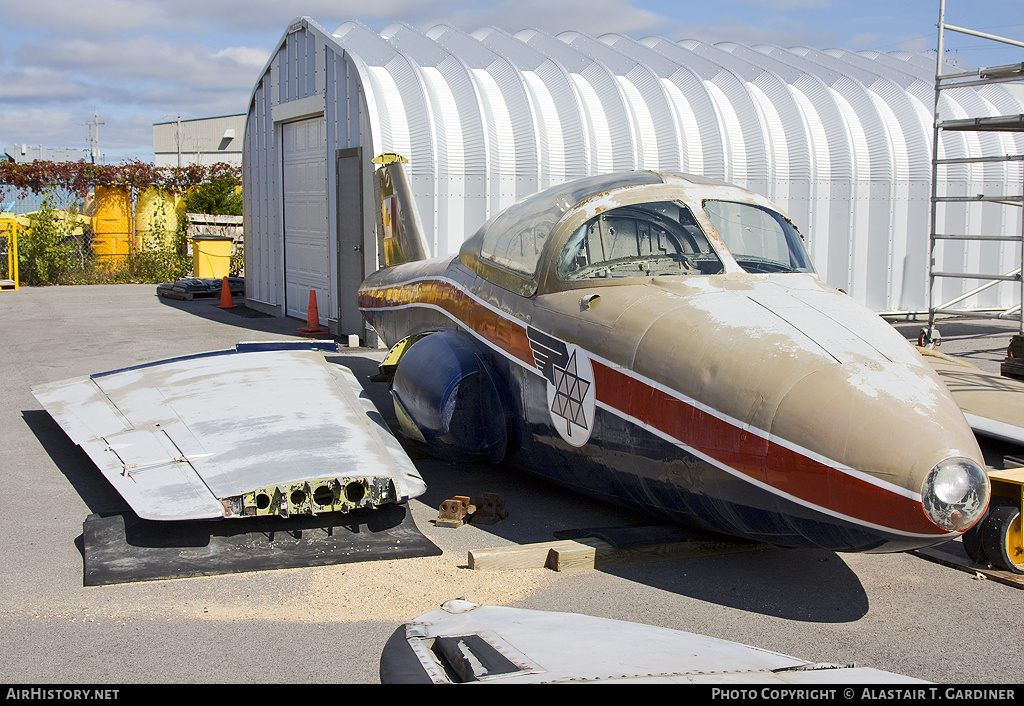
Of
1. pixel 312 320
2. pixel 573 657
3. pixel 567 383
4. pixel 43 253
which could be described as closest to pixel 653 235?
pixel 567 383

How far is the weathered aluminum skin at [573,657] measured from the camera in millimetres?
2488

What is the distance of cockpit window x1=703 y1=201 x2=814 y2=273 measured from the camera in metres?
5.70

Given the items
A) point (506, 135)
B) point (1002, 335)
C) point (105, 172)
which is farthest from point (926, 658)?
point (105, 172)

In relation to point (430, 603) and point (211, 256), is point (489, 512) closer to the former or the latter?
point (430, 603)

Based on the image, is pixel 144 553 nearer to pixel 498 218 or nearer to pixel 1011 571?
pixel 498 218

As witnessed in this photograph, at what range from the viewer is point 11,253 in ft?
86.9

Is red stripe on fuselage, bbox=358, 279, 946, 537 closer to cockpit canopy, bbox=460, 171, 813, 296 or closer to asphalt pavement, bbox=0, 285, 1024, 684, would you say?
cockpit canopy, bbox=460, 171, 813, 296

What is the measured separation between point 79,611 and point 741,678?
3709mm

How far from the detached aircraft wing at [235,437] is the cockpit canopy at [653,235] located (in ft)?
5.61

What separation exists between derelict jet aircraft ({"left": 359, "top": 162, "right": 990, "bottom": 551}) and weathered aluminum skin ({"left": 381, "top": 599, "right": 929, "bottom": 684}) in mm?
1461

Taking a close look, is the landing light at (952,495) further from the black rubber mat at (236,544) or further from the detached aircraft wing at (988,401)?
the detached aircraft wing at (988,401)

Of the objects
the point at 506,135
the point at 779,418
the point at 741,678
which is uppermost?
the point at 506,135

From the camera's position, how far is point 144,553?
17.4 ft

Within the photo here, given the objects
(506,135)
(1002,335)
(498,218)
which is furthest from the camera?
(1002,335)
